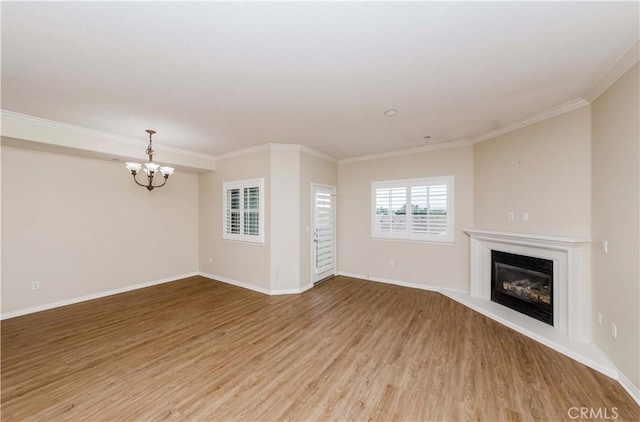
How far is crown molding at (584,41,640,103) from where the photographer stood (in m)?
1.96

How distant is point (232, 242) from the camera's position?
5.16m

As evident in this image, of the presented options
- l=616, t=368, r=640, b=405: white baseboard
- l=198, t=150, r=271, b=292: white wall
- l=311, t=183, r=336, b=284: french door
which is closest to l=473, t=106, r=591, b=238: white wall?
l=616, t=368, r=640, b=405: white baseboard

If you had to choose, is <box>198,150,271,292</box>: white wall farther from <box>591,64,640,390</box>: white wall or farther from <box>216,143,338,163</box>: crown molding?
<box>591,64,640,390</box>: white wall

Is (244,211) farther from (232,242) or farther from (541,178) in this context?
(541,178)

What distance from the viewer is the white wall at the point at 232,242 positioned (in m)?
4.59

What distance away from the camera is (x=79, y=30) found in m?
1.72

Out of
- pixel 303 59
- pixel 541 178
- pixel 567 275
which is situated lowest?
pixel 567 275

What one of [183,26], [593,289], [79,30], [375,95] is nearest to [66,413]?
[79,30]

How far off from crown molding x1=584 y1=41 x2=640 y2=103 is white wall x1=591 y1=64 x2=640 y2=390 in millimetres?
46

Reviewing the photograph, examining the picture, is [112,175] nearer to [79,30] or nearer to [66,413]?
[79,30]

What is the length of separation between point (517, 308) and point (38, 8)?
18.7ft

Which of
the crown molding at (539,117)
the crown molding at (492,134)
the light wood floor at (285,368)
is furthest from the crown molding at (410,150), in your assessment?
the light wood floor at (285,368)

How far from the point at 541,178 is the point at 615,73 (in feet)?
4.31

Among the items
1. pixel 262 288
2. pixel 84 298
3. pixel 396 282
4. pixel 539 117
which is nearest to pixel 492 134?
pixel 539 117
